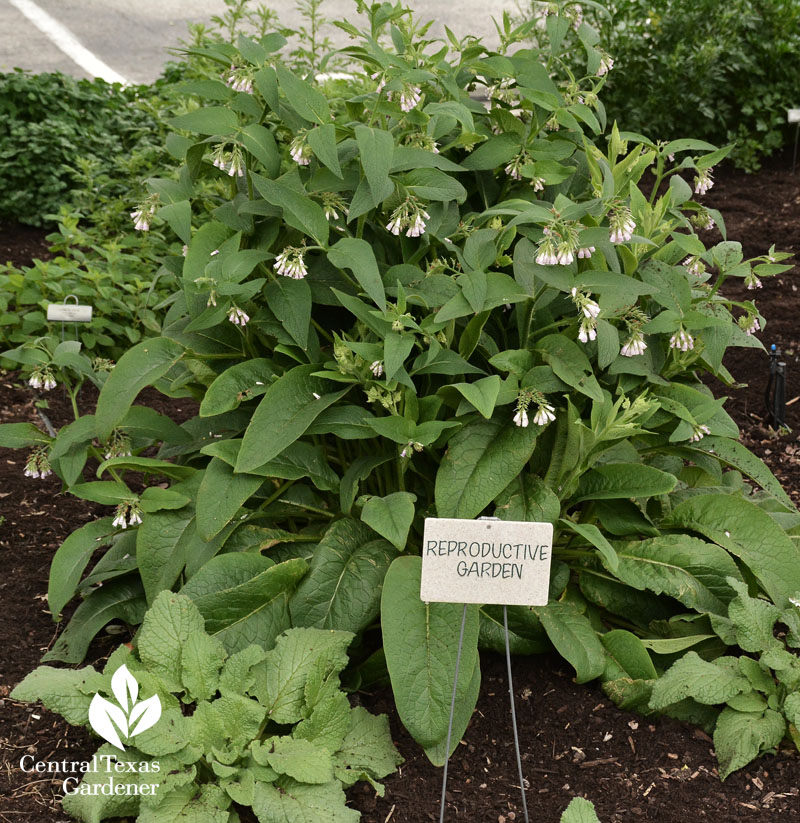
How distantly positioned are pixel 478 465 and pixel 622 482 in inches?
17.3

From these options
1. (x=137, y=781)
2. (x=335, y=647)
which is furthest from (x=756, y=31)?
(x=137, y=781)

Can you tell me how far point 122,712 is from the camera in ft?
8.42

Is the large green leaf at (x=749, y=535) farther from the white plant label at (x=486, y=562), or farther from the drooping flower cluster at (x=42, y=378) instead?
the drooping flower cluster at (x=42, y=378)

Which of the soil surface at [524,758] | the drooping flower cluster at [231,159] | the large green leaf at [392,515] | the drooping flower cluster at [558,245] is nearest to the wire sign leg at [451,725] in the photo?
the soil surface at [524,758]

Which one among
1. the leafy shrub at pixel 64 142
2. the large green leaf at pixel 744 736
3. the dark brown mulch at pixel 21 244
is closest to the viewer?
the large green leaf at pixel 744 736

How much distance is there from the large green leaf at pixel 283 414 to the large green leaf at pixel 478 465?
1.21ft

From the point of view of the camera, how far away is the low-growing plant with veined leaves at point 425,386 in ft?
9.05

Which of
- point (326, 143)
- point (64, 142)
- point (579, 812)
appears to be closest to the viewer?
point (579, 812)

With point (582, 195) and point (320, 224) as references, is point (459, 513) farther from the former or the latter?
point (582, 195)

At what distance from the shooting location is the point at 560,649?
2879 millimetres

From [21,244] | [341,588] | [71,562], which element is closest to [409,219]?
[341,588]

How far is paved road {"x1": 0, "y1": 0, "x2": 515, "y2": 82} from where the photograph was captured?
414 inches

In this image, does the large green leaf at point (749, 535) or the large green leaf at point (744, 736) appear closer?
the large green leaf at point (744, 736)

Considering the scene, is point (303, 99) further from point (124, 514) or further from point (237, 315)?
point (124, 514)
